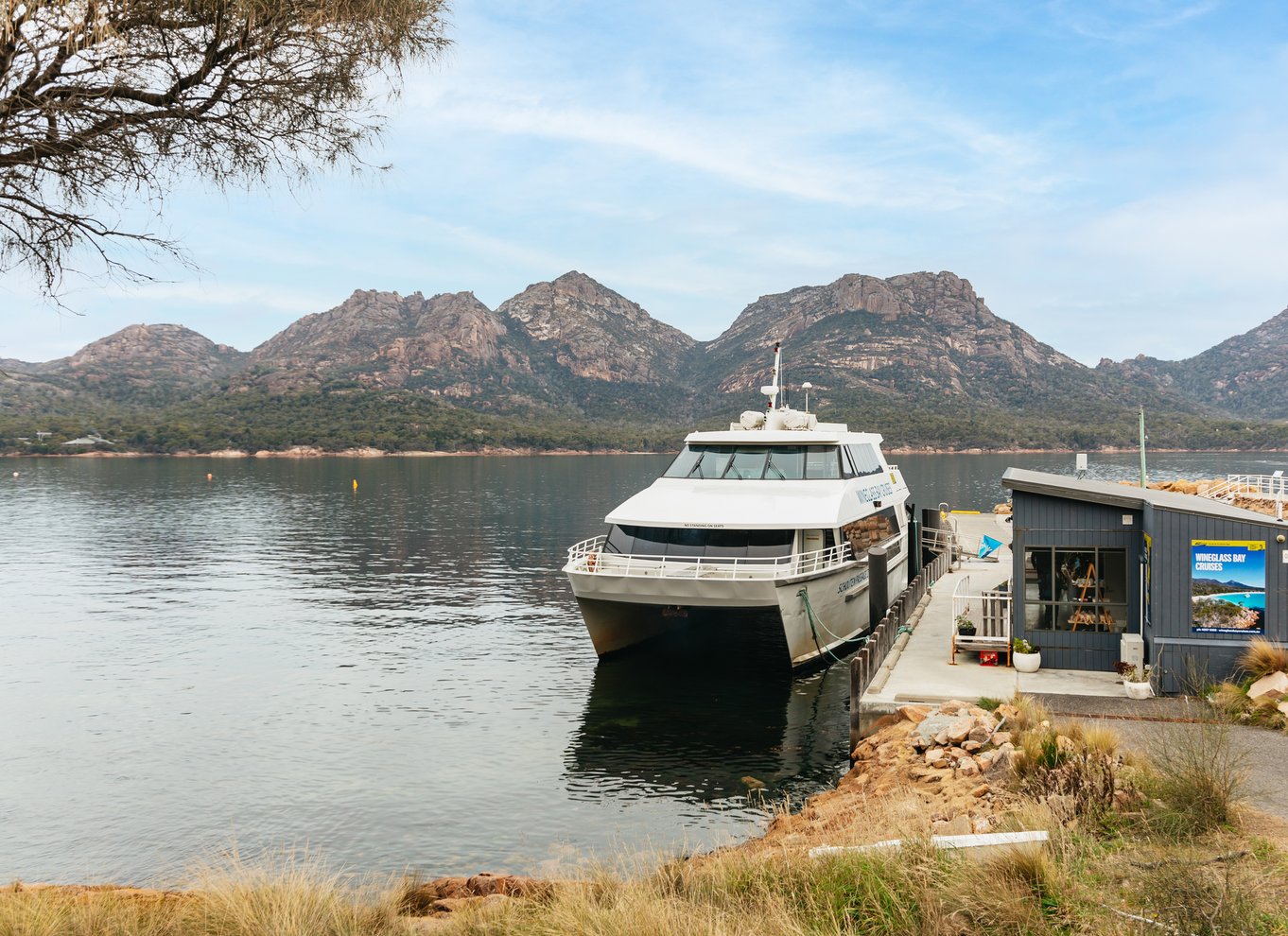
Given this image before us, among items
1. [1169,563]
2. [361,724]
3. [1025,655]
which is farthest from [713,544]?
[1169,563]

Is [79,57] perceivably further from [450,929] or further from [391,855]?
[391,855]

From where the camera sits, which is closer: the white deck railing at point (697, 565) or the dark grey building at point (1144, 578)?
the dark grey building at point (1144, 578)

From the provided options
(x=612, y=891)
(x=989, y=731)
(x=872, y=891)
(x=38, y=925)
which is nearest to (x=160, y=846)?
(x=38, y=925)

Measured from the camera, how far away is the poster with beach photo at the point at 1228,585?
13.2 m

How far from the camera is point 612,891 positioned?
293 inches

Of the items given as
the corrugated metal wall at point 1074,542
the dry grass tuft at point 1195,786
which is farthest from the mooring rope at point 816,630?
the dry grass tuft at point 1195,786

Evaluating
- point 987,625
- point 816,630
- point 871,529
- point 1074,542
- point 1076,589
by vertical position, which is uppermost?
point 1074,542

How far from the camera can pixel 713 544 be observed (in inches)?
766

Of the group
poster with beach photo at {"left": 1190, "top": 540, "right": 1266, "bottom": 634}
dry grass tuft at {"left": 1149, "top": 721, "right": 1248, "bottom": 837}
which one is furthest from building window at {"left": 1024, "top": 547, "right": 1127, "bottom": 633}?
dry grass tuft at {"left": 1149, "top": 721, "right": 1248, "bottom": 837}

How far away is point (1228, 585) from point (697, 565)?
29.0 ft

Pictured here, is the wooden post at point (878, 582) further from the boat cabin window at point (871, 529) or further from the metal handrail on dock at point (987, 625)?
the metal handrail on dock at point (987, 625)

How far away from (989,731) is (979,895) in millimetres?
5959

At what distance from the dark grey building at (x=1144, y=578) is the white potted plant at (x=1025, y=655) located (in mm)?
118

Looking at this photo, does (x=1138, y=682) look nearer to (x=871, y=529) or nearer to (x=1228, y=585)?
(x=1228, y=585)
